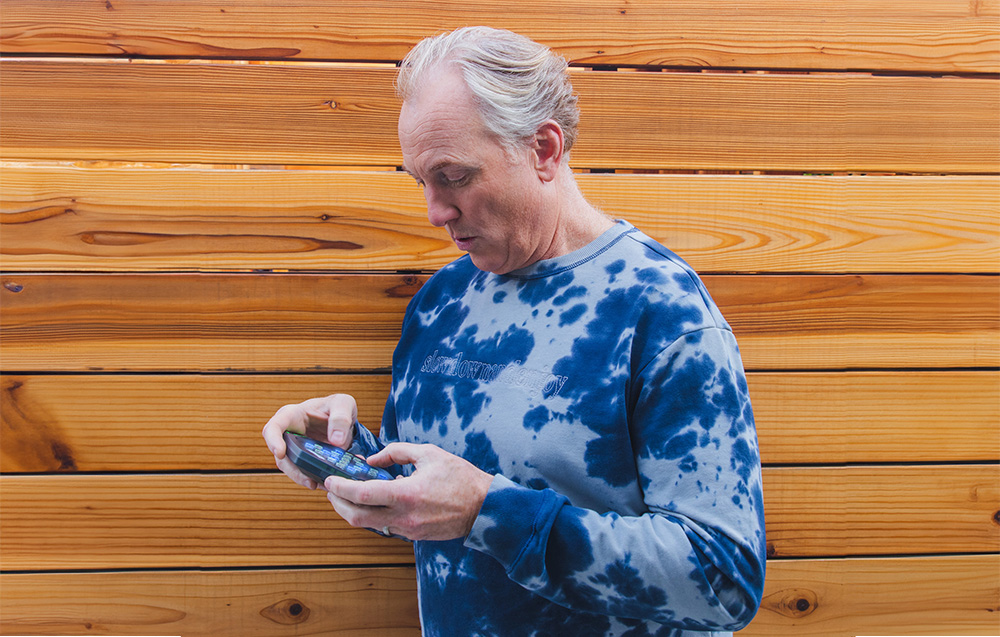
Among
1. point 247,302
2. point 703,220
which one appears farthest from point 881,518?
point 247,302

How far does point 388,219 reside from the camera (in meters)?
1.07

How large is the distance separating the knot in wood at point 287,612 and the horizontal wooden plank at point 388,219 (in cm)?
59

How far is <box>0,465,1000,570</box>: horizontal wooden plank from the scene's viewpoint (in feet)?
3.51

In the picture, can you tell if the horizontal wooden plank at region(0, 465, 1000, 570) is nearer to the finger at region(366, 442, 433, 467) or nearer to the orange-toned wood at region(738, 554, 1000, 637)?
the orange-toned wood at region(738, 554, 1000, 637)

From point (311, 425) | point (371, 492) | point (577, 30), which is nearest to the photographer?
point (371, 492)

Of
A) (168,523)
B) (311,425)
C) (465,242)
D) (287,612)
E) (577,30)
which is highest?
(577,30)

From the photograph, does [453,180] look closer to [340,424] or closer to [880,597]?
[340,424]

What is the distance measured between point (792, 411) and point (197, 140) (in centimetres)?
112

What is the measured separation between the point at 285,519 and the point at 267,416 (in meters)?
0.18

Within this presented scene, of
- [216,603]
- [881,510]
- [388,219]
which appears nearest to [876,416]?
[881,510]

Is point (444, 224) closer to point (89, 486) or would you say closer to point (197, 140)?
point (197, 140)

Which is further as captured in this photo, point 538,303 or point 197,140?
point 197,140

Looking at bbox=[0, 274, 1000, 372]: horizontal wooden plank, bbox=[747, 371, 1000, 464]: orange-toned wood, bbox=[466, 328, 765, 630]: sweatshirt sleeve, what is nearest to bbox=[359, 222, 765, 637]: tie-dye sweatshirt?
bbox=[466, 328, 765, 630]: sweatshirt sleeve

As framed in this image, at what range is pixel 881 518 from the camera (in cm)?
112
